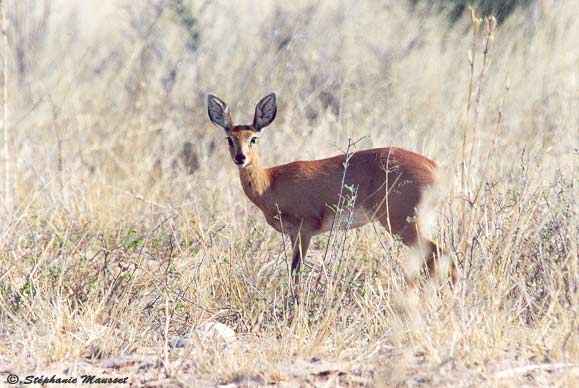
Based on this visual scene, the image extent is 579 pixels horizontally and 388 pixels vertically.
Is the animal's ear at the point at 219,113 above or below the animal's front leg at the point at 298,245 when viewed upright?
above

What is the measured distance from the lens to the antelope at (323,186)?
547cm

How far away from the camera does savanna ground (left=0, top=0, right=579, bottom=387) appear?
3924 millimetres

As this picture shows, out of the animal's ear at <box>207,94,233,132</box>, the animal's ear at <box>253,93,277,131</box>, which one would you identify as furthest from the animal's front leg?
the animal's ear at <box>207,94,233,132</box>

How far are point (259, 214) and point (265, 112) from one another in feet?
2.53

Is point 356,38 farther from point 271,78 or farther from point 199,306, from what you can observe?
point 199,306

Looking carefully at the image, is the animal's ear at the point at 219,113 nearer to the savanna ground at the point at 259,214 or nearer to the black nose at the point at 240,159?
the black nose at the point at 240,159

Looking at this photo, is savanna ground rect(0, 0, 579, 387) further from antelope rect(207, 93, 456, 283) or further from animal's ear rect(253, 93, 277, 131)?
animal's ear rect(253, 93, 277, 131)

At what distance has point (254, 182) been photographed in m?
5.98

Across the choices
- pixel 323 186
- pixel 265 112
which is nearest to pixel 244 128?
pixel 265 112

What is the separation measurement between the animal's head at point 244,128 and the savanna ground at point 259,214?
0.45 m

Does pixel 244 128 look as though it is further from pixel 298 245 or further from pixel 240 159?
pixel 298 245

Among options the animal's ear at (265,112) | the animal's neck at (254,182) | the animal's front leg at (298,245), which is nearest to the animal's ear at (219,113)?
the animal's ear at (265,112)

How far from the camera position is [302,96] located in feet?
28.9

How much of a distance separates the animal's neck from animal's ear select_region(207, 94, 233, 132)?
0.32 m
